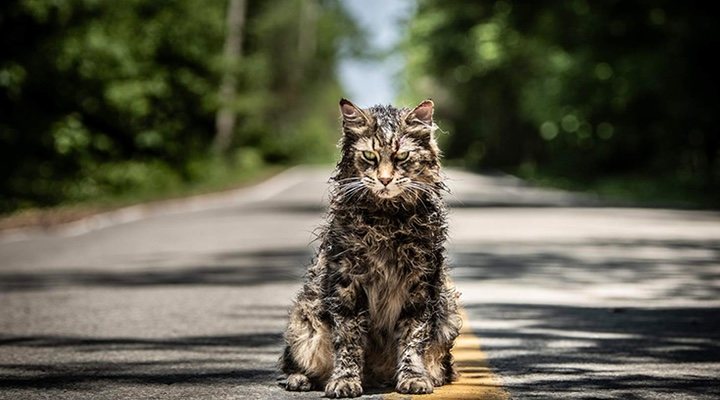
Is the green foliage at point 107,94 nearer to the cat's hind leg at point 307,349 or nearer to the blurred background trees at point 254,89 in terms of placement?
the blurred background trees at point 254,89

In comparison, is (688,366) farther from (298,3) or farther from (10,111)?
(298,3)

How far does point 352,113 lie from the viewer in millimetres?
5320

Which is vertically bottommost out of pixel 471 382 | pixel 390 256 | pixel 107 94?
pixel 471 382

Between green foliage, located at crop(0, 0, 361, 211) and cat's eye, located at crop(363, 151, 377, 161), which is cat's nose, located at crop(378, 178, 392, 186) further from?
green foliage, located at crop(0, 0, 361, 211)

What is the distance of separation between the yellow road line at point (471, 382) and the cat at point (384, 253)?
10cm

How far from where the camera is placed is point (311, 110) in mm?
91438

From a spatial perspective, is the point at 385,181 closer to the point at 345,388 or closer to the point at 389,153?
the point at 389,153

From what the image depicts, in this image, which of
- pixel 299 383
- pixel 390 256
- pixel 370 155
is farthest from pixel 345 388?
pixel 370 155

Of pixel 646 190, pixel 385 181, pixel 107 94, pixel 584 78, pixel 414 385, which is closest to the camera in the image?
pixel 385 181

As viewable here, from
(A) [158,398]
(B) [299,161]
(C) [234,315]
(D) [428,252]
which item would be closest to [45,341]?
(C) [234,315]

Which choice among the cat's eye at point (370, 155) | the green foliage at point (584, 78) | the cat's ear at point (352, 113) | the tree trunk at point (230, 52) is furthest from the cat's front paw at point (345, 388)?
the tree trunk at point (230, 52)

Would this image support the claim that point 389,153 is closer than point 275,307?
Yes

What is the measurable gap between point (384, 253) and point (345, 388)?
64 centimetres

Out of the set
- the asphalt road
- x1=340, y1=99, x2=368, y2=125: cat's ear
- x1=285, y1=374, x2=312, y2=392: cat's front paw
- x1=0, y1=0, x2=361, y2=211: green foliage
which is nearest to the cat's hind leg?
x1=285, y1=374, x2=312, y2=392: cat's front paw
